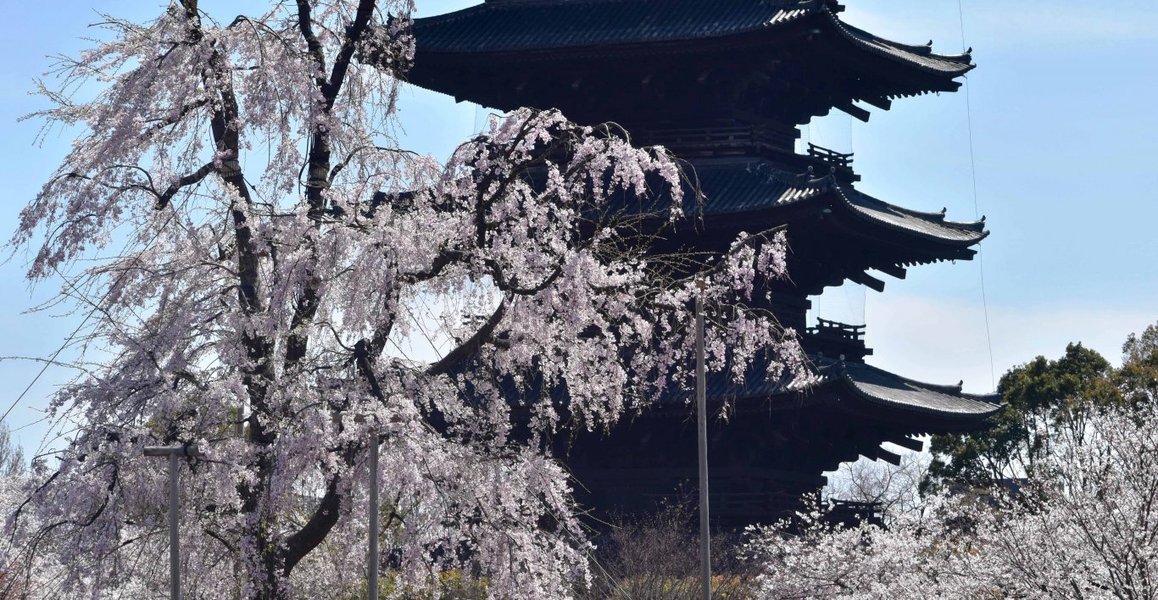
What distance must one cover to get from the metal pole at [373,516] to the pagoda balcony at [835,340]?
52.5 ft

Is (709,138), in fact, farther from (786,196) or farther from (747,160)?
(786,196)

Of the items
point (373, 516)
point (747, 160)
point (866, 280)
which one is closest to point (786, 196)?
point (747, 160)

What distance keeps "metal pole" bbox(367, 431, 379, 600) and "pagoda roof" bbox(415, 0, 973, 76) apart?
50.3ft

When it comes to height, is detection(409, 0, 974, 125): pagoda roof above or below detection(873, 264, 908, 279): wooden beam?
above

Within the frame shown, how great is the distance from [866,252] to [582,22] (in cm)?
672

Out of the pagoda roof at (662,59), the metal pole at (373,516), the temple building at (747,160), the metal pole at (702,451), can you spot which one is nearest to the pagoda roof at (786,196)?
the temple building at (747,160)

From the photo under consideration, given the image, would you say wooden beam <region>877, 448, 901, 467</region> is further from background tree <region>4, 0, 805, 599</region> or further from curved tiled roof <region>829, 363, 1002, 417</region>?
background tree <region>4, 0, 805, 599</region>

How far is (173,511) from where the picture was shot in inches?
562

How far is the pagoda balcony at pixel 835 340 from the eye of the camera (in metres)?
30.7

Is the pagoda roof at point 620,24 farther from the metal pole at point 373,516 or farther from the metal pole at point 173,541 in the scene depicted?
the metal pole at point 173,541

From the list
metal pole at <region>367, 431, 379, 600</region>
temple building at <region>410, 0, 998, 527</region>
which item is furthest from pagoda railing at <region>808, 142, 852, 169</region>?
metal pole at <region>367, 431, 379, 600</region>

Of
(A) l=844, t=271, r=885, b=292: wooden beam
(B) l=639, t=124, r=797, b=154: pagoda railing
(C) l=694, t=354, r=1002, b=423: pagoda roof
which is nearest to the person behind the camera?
(C) l=694, t=354, r=1002, b=423: pagoda roof

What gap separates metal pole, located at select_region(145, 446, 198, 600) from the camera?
14.0 m

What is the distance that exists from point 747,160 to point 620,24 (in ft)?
10.8
